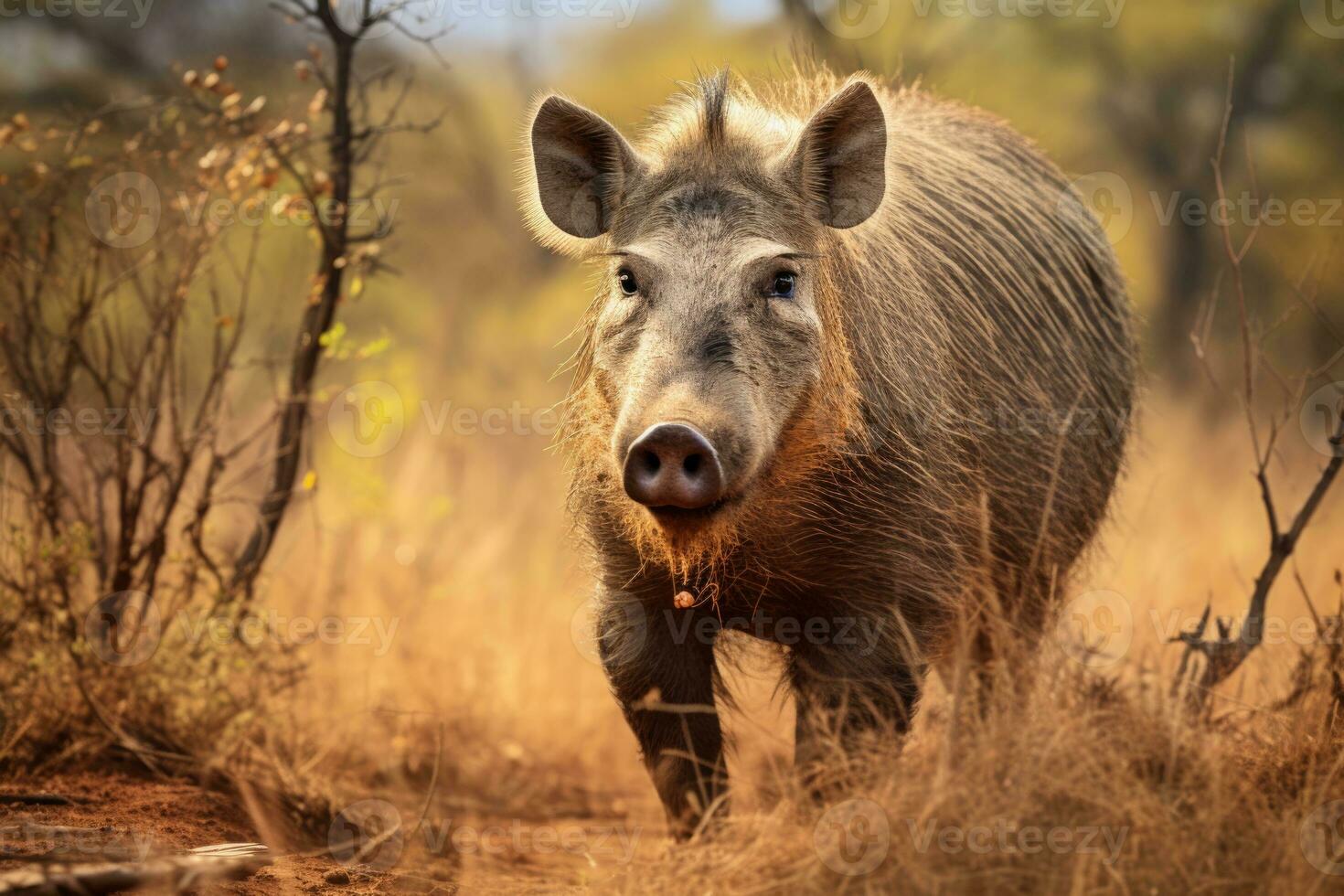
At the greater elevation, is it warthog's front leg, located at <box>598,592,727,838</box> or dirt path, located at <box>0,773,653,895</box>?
warthog's front leg, located at <box>598,592,727,838</box>

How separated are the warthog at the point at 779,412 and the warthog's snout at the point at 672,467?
0.04 feet

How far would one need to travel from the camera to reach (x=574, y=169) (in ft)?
13.4

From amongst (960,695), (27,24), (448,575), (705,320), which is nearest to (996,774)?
(960,695)
